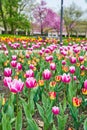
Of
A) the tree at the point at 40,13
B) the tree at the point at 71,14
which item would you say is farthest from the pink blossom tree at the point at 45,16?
the tree at the point at 71,14

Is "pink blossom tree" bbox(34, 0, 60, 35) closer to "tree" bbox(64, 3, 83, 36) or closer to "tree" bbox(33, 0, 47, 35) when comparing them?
"tree" bbox(33, 0, 47, 35)

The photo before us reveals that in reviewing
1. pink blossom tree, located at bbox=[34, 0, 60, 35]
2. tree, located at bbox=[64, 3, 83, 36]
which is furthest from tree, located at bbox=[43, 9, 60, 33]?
tree, located at bbox=[64, 3, 83, 36]

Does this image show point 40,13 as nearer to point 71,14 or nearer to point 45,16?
point 45,16

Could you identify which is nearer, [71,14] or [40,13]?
[40,13]

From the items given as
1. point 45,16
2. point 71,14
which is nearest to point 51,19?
point 45,16

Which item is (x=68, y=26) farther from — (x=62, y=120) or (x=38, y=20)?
(x=62, y=120)

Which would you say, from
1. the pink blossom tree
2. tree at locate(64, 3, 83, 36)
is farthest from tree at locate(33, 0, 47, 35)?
tree at locate(64, 3, 83, 36)

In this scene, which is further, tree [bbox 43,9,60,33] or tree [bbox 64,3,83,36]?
tree [bbox 64,3,83,36]

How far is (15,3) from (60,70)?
35.0 metres

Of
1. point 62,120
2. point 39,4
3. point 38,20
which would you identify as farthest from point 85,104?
point 38,20

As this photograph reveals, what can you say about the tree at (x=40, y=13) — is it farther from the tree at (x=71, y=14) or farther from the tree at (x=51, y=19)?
the tree at (x=71, y=14)

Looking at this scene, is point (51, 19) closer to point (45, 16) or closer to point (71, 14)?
point (45, 16)

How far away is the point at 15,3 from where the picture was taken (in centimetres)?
3912

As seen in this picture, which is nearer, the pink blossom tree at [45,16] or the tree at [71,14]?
the pink blossom tree at [45,16]
